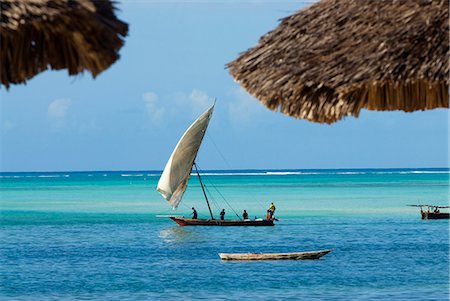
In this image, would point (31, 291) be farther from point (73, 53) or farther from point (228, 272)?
point (73, 53)

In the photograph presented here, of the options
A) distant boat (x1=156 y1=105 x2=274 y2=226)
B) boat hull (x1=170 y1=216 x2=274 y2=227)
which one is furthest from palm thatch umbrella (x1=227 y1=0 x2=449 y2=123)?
boat hull (x1=170 y1=216 x2=274 y2=227)

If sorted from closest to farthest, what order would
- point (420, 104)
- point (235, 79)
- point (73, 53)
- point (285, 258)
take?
point (73, 53) < point (420, 104) < point (235, 79) < point (285, 258)

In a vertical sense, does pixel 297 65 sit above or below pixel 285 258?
above

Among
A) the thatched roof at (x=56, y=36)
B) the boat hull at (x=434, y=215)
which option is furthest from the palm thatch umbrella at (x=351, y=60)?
the boat hull at (x=434, y=215)

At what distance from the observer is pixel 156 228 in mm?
42406

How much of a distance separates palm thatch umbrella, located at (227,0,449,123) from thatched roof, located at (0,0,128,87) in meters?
1.18

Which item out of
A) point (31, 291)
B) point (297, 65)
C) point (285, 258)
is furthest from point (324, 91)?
point (285, 258)

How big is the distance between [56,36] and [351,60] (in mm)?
1823

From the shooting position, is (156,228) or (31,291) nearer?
(31,291)

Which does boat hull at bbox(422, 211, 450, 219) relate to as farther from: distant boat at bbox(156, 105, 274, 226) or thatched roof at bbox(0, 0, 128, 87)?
thatched roof at bbox(0, 0, 128, 87)

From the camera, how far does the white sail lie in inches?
1204

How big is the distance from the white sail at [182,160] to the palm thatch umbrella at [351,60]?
23.4 m

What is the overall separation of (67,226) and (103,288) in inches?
760

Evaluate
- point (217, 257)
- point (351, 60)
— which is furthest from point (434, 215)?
point (351, 60)
